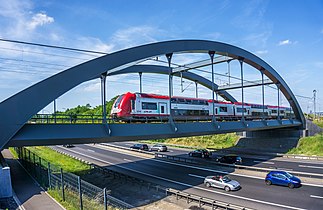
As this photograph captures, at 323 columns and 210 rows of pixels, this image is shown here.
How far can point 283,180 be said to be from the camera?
2045 centimetres

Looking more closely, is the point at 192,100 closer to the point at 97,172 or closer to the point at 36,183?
the point at 97,172

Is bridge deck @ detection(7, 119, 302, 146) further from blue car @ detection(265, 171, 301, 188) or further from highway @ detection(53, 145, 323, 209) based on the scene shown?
A: blue car @ detection(265, 171, 301, 188)

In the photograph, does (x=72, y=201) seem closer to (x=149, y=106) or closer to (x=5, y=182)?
(x=5, y=182)

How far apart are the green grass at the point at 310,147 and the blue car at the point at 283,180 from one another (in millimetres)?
20471

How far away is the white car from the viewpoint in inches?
774

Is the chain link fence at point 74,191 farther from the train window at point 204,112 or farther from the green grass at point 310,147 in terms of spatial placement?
the green grass at point 310,147

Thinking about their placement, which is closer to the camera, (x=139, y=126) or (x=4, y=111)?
(x=4, y=111)

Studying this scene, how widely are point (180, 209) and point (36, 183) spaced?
9.69 m

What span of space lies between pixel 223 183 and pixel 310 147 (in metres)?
27.4

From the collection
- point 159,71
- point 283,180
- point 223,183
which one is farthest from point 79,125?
point 159,71

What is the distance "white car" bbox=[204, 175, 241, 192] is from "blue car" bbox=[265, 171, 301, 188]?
123 inches

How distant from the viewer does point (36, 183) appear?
16219 mm

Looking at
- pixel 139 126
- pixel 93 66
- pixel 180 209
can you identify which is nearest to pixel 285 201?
pixel 180 209

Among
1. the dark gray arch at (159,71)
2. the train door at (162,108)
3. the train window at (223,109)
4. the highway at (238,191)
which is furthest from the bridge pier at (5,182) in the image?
the train window at (223,109)
